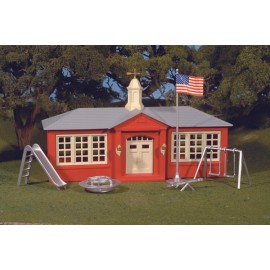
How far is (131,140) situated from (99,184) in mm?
1466

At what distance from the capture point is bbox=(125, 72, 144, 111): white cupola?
472 inches

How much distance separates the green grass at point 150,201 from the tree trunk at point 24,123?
57 cm

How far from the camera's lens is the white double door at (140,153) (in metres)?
12.3

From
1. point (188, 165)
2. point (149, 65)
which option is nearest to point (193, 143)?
point (188, 165)

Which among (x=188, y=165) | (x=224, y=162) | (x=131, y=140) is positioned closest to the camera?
(x=131, y=140)

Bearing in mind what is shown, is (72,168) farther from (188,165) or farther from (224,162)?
(224,162)

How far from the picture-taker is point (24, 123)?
12.1 meters

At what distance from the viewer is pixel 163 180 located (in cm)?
1222

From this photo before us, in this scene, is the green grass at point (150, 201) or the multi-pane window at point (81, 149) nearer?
the green grass at point (150, 201)

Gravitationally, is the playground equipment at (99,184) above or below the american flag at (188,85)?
below

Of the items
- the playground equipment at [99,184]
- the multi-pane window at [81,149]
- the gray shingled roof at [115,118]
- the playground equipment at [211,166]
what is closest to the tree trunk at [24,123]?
the gray shingled roof at [115,118]

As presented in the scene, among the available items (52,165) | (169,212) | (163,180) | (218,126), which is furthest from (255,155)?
(52,165)

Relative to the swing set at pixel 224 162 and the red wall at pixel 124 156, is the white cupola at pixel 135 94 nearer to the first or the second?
the red wall at pixel 124 156

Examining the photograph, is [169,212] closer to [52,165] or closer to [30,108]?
[52,165]
